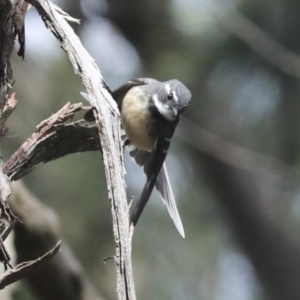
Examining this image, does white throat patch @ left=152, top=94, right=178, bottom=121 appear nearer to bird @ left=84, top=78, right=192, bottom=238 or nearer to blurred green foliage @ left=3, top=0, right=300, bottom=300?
bird @ left=84, top=78, right=192, bottom=238

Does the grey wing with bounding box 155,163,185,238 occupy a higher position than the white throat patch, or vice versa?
the white throat patch

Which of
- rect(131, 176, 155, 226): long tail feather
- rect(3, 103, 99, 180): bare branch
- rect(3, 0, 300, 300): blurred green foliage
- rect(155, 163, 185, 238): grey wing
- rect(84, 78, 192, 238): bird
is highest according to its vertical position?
rect(3, 103, 99, 180): bare branch

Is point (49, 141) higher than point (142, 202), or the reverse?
point (49, 141)

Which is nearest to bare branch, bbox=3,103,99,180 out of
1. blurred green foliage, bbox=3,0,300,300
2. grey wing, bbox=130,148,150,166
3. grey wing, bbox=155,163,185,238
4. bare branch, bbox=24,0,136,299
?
bare branch, bbox=24,0,136,299

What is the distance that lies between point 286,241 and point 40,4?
4.83ft

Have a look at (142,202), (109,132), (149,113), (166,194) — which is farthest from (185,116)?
(109,132)

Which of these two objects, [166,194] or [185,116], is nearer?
[166,194]

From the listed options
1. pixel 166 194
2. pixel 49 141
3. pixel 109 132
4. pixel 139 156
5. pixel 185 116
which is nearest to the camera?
pixel 109 132

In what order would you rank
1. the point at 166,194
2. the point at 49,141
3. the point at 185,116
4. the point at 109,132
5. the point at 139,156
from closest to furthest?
the point at 109,132 → the point at 49,141 → the point at 166,194 → the point at 139,156 → the point at 185,116

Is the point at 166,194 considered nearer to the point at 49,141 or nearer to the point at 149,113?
the point at 149,113

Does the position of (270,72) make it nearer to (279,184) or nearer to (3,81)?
(279,184)

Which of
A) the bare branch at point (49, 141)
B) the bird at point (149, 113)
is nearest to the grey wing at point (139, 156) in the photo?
the bird at point (149, 113)

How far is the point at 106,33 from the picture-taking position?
1699 millimetres

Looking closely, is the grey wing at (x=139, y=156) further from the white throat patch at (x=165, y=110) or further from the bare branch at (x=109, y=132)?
the bare branch at (x=109, y=132)
